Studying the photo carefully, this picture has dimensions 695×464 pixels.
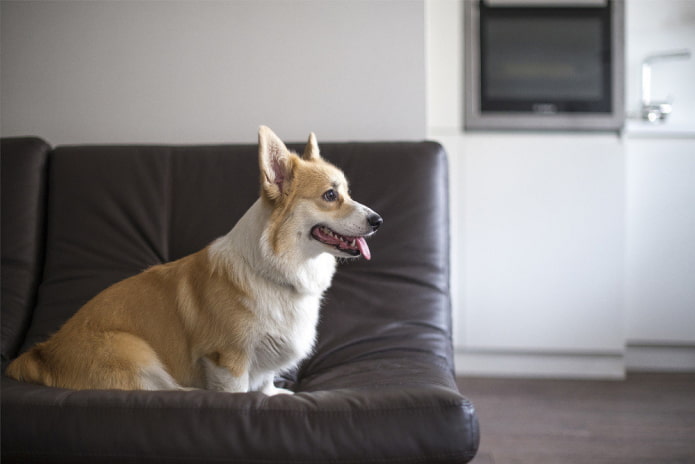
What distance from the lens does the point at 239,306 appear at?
142cm

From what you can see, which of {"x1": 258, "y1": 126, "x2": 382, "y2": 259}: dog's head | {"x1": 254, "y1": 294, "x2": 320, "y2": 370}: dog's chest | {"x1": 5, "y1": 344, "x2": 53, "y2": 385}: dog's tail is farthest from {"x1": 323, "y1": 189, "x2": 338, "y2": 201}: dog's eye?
{"x1": 5, "y1": 344, "x2": 53, "y2": 385}: dog's tail

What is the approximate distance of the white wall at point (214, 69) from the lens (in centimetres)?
221

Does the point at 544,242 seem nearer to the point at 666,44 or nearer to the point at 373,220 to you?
the point at 666,44

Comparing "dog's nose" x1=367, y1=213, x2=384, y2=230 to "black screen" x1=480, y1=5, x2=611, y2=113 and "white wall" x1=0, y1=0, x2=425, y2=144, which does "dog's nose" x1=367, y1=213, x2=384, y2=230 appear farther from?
"black screen" x1=480, y1=5, x2=611, y2=113

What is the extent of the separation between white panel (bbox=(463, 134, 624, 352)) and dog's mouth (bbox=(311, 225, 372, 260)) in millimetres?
1517

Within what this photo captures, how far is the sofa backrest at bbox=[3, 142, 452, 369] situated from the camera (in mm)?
1787

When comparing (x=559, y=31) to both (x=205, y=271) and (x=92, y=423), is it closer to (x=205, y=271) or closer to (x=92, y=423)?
(x=205, y=271)

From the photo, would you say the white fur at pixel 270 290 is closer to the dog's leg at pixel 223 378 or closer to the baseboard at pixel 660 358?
the dog's leg at pixel 223 378

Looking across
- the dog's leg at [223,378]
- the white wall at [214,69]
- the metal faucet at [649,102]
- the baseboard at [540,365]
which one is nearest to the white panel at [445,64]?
the white wall at [214,69]

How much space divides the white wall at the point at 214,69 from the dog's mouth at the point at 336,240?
865 mm

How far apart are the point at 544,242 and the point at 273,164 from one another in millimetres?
1791

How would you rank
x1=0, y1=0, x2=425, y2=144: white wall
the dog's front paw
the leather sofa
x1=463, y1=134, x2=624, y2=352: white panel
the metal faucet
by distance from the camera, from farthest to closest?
the metal faucet < x1=463, y1=134, x2=624, y2=352: white panel < x1=0, y1=0, x2=425, y2=144: white wall < the leather sofa < the dog's front paw

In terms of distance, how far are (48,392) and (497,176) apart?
2.17 meters

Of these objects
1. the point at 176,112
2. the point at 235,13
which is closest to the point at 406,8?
the point at 235,13
